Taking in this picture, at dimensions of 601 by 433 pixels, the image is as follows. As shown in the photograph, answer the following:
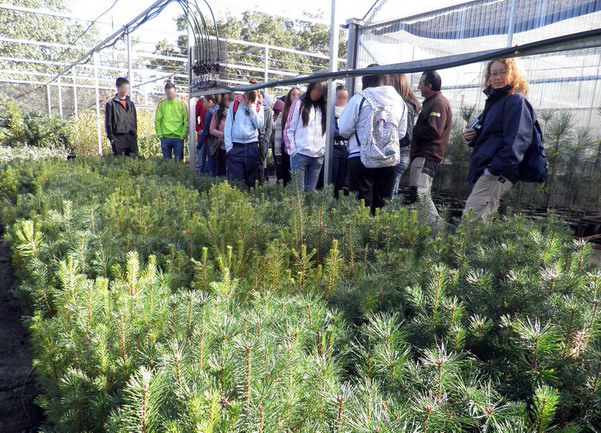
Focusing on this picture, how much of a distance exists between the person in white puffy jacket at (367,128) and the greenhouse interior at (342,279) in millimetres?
21

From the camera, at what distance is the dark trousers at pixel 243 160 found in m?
6.28

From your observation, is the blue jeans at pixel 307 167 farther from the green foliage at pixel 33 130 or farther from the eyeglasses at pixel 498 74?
the green foliage at pixel 33 130

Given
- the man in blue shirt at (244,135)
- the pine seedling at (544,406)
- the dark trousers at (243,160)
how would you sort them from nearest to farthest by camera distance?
the pine seedling at (544,406)
the man in blue shirt at (244,135)
the dark trousers at (243,160)

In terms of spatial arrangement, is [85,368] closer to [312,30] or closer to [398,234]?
[398,234]

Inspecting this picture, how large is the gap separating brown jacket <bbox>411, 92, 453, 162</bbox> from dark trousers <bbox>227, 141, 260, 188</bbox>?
2.49 m

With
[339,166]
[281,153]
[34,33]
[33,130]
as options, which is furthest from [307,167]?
[34,33]

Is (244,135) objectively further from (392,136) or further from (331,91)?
(392,136)

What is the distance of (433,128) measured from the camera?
4.65 meters

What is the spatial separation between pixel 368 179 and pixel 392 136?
510 millimetres

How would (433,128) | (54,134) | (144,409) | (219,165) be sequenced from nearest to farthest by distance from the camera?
1. (144,409)
2. (433,128)
3. (219,165)
4. (54,134)

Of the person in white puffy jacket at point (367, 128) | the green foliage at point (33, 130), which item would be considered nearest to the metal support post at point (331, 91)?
the person in white puffy jacket at point (367, 128)

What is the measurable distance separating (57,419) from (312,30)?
41181 millimetres

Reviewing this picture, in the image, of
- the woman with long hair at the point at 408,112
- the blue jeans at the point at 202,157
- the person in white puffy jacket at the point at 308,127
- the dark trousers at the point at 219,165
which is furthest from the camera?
the blue jeans at the point at 202,157

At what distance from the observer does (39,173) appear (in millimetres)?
5133
